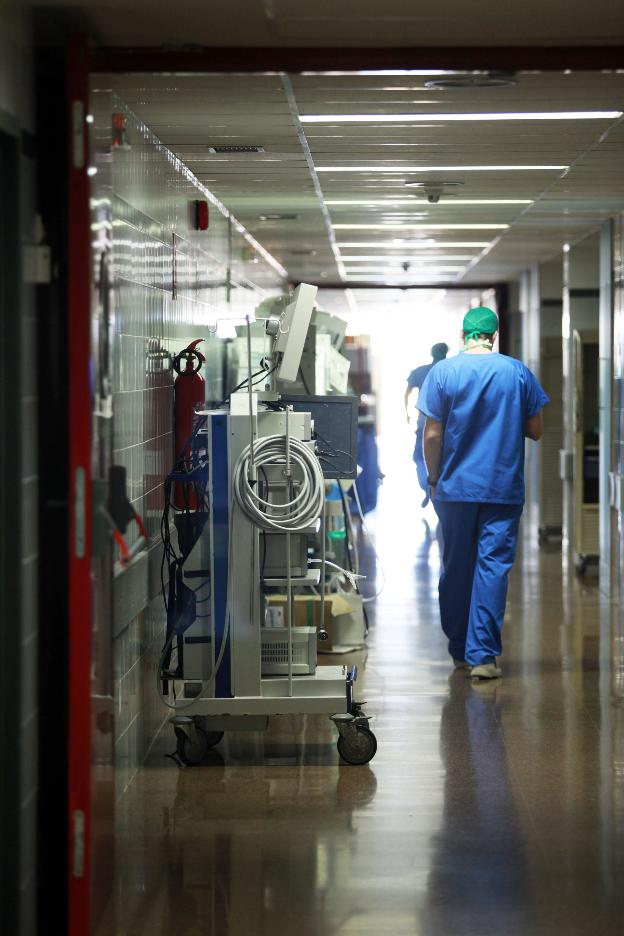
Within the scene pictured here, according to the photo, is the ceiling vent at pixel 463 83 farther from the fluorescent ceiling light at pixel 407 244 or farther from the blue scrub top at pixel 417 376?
the fluorescent ceiling light at pixel 407 244

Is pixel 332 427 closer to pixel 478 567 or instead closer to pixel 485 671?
pixel 478 567

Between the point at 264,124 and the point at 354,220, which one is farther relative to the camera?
the point at 354,220

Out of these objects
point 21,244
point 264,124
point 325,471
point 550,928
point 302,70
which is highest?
point 264,124

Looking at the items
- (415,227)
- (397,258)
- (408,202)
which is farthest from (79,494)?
(397,258)

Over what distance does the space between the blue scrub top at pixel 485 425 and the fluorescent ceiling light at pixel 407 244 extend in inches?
148

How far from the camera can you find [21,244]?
2748 millimetres

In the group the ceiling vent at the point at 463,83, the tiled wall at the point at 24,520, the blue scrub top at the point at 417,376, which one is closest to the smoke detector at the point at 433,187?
the blue scrub top at the point at 417,376

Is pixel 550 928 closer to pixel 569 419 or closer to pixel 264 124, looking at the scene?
pixel 264 124

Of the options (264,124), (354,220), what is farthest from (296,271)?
(264,124)

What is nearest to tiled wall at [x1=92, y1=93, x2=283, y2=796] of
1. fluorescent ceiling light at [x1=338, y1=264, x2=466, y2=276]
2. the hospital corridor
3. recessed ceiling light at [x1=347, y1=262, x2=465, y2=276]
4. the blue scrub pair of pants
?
the hospital corridor

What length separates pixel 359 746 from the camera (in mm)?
→ 4402

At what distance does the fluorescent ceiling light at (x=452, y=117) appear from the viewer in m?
4.64

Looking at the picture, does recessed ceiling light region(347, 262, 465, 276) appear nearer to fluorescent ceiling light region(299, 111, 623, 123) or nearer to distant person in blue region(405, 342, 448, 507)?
distant person in blue region(405, 342, 448, 507)

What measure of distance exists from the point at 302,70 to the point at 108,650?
1.36 metres
